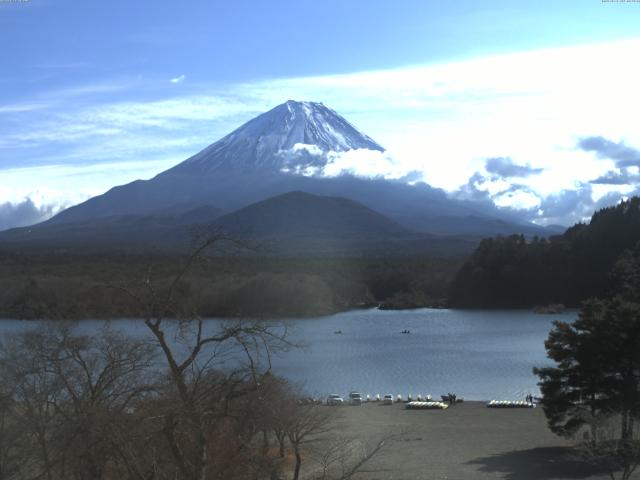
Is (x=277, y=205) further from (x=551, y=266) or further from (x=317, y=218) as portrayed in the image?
(x=551, y=266)

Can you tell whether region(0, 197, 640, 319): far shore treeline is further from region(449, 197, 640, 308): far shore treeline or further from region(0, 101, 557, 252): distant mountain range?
region(0, 101, 557, 252): distant mountain range

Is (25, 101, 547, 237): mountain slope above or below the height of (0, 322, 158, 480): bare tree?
above

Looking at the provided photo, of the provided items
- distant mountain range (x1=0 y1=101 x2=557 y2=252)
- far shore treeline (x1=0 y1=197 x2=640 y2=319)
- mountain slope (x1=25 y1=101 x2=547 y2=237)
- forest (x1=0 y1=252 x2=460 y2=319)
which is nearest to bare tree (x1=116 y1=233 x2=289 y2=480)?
forest (x1=0 y1=252 x2=460 y2=319)

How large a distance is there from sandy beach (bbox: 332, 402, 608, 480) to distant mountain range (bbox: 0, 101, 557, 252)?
166 feet

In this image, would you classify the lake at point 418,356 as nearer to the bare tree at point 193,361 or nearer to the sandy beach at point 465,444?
the sandy beach at point 465,444

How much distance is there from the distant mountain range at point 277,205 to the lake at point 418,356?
33534mm

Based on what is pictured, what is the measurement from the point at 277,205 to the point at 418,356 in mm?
62671

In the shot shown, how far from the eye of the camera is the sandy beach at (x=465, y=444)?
1094cm

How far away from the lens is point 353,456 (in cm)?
1168

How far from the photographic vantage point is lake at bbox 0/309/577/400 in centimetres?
2008

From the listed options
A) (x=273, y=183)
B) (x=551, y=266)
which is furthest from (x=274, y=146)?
(x=551, y=266)

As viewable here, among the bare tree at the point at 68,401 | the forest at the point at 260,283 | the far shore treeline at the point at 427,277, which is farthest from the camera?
the far shore treeline at the point at 427,277

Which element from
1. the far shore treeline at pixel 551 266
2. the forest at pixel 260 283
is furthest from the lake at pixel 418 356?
the far shore treeline at pixel 551 266

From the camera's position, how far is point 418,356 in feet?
85.4
